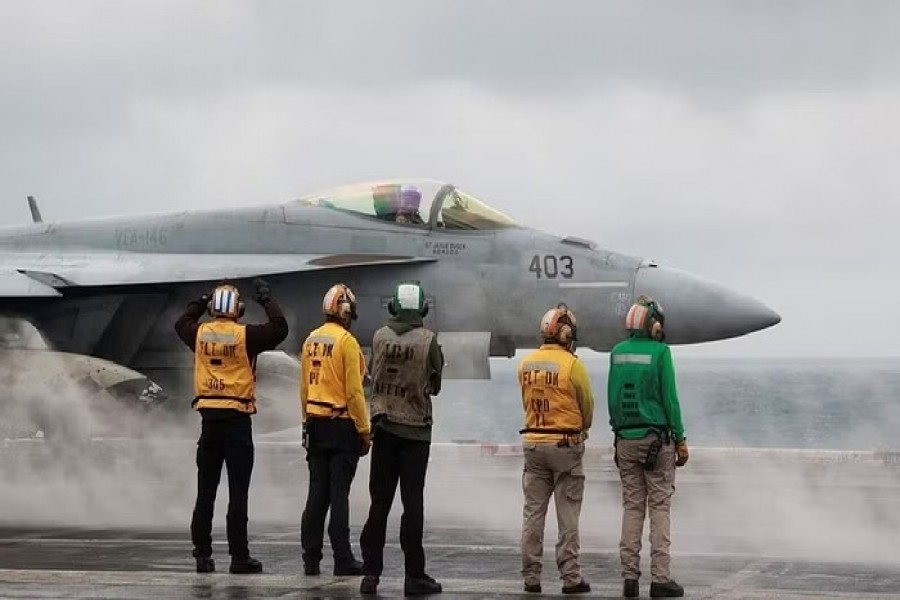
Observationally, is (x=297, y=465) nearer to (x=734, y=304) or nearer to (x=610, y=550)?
(x=734, y=304)

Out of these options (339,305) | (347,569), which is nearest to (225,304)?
(339,305)

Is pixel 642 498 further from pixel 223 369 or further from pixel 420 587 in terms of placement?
pixel 223 369

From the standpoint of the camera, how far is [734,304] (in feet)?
54.4

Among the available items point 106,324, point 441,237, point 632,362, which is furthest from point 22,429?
point 632,362

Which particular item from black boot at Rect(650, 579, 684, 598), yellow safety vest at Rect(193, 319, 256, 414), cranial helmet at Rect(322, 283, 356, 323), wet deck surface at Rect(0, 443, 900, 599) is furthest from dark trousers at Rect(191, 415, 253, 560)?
black boot at Rect(650, 579, 684, 598)

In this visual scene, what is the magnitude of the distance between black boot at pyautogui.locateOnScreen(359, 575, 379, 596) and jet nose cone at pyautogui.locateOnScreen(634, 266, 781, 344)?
679 cm

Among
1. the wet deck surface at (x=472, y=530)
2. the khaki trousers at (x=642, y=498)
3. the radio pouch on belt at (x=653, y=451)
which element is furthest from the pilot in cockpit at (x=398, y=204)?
the radio pouch on belt at (x=653, y=451)

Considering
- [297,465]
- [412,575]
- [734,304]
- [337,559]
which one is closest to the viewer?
[412,575]

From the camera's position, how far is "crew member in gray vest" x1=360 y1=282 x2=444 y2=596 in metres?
10.8

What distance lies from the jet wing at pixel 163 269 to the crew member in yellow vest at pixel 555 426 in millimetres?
6563

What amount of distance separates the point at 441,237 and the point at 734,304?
3.35 metres

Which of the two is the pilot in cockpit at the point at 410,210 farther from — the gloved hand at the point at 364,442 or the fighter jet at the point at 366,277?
the gloved hand at the point at 364,442

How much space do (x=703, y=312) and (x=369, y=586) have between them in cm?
706

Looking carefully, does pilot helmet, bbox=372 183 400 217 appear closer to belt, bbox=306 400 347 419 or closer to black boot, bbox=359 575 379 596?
belt, bbox=306 400 347 419
